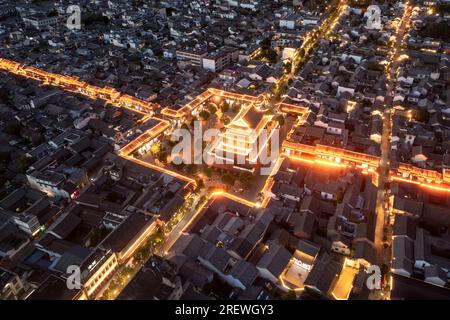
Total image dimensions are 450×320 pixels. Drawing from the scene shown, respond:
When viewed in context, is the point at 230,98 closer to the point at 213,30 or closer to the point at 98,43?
the point at 213,30

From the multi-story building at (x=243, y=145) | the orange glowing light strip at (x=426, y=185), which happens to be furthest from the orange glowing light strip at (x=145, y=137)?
the orange glowing light strip at (x=426, y=185)

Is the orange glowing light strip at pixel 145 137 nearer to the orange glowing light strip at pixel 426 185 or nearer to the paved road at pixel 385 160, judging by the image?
the paved road at pixel 385 160

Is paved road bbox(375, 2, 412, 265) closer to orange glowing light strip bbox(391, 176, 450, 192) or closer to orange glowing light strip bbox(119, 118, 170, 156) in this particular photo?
orange glowing light strip bbox(391, 176, 450, 192)

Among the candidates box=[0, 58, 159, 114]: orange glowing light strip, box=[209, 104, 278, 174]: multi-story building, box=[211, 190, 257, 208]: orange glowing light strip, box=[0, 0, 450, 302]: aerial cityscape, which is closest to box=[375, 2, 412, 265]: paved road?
box=[0, 0, 450, 302]: aerial cityscape

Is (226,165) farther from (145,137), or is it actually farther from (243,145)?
(145,137)

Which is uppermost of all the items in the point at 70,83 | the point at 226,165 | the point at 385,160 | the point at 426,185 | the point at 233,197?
the point at 426,185

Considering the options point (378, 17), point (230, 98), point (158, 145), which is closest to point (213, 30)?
point (230, 98)

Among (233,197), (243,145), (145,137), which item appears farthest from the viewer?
(145,137)

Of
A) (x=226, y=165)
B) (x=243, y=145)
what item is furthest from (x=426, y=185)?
(x=226, y=165)
